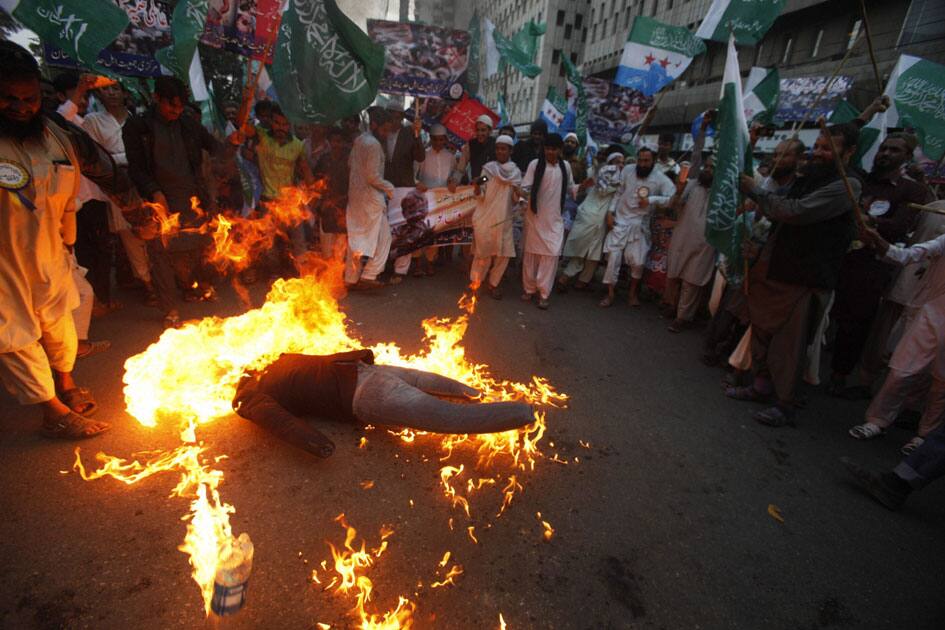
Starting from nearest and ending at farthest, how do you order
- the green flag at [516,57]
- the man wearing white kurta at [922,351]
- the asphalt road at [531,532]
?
the asphalt road at [531,532]
the man wearing white kurta at [922,351]
the green flag at [516,57]

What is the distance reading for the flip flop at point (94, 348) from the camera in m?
4.44

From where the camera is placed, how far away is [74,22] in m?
4.61

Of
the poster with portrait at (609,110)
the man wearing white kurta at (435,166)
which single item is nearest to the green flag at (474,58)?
the man wearing white kurta at (435,166)

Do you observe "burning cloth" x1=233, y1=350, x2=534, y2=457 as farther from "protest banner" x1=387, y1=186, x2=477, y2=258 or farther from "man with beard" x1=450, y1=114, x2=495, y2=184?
"man with beard" x1=450, y1=114, x2=495, y2=184

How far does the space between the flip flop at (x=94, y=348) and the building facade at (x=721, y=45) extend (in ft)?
24.0

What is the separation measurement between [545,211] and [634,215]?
1.60 m

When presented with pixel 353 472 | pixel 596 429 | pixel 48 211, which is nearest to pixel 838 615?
pixel 596 429

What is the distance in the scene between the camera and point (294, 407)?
3525 mm

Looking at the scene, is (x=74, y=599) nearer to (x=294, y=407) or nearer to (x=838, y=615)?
(x=294, y=407)

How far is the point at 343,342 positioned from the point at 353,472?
71.5 inches

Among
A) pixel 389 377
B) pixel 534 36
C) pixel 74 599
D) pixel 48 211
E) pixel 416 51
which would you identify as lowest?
pixel 74 599

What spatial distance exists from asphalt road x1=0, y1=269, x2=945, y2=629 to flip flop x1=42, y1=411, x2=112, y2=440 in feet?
0.24

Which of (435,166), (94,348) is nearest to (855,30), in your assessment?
(435,166)

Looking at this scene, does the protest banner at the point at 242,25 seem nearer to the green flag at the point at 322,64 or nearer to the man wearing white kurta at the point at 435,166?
the green flag at the point at 322,64
